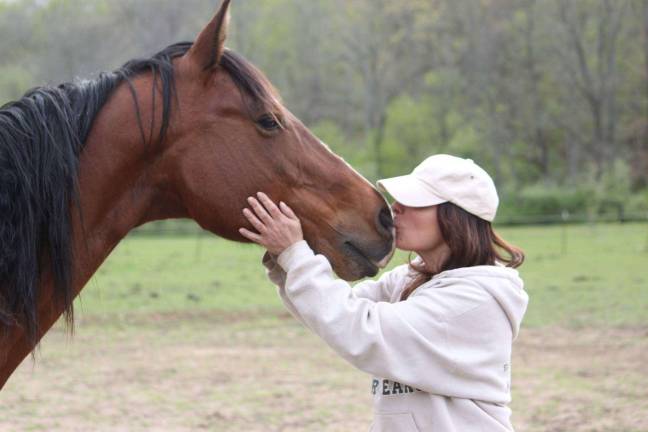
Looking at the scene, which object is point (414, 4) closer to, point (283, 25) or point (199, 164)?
point (283, 25)

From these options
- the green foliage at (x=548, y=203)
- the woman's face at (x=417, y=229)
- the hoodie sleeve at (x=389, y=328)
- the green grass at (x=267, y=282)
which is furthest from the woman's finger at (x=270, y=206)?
the green foliage at (x=548, y=203)

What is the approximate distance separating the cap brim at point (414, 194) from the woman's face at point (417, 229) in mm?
36

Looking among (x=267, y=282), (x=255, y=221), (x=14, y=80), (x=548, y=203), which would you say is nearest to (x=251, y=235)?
(x=255, y=221)

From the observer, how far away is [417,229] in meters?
2.38

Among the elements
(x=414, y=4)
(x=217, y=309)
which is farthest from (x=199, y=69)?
(x=414, y=4)

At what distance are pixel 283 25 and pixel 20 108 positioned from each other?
41254 mm

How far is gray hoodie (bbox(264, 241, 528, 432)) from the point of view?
84.5 inches

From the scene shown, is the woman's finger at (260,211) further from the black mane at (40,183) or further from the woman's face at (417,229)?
the woman's face at (417,229)

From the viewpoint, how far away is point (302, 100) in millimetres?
42406

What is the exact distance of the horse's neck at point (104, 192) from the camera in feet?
6.98

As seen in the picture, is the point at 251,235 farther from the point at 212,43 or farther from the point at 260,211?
the point at 212,43

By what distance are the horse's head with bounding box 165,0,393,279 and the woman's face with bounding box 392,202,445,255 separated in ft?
0.41

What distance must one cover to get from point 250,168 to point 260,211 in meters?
0.13

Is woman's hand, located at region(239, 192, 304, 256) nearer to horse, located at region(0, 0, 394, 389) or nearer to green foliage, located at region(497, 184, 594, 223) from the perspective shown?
horse, located at region(0, 0, 394, 389)
